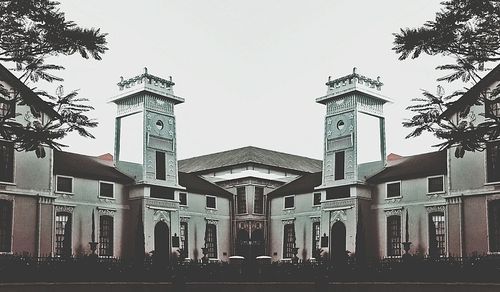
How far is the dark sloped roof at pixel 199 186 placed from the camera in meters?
54.4

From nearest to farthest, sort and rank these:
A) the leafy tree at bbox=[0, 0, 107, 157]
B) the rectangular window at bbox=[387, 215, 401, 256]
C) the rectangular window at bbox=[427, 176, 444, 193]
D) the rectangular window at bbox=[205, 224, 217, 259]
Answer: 1. the leafy tree at bbox=[0, 0, 107, 157]
2. the rectangular window at bbox=[427, 176, 444, 193]
3. the rectangular window at bbox=[387, 215, 401, 256]
4. the rectangular window at bbox=[205, 224, 217, 259]

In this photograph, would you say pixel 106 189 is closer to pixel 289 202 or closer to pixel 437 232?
pixel 289 202

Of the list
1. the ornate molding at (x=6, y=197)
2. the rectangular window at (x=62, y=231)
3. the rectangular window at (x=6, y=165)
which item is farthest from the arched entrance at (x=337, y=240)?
the rectangular window at (x=6, y=165)

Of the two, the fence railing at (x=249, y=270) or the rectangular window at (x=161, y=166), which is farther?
the rectangular window at (x=161, y=166)

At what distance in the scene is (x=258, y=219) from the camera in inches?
2228

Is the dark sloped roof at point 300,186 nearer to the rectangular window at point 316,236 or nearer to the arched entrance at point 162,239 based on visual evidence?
the rectangular window at point 316,236

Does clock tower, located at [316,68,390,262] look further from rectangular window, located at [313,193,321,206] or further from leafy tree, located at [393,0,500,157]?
leafy tree, located at [393,0,500,157]

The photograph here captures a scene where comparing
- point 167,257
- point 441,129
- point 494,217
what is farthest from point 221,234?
point 441,129

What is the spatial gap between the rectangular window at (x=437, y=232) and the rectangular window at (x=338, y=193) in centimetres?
661

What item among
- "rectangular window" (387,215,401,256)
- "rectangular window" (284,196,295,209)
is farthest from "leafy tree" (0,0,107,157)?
"rectangular window" (284,196,295,209)

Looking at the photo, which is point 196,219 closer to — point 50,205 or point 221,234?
point 221,234

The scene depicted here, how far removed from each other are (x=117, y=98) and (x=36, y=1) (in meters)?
33.4

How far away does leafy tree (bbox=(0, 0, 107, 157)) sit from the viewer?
1897 cm

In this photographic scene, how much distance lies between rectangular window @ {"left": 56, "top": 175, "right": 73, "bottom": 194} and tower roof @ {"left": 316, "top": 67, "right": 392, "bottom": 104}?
18.9 meters
